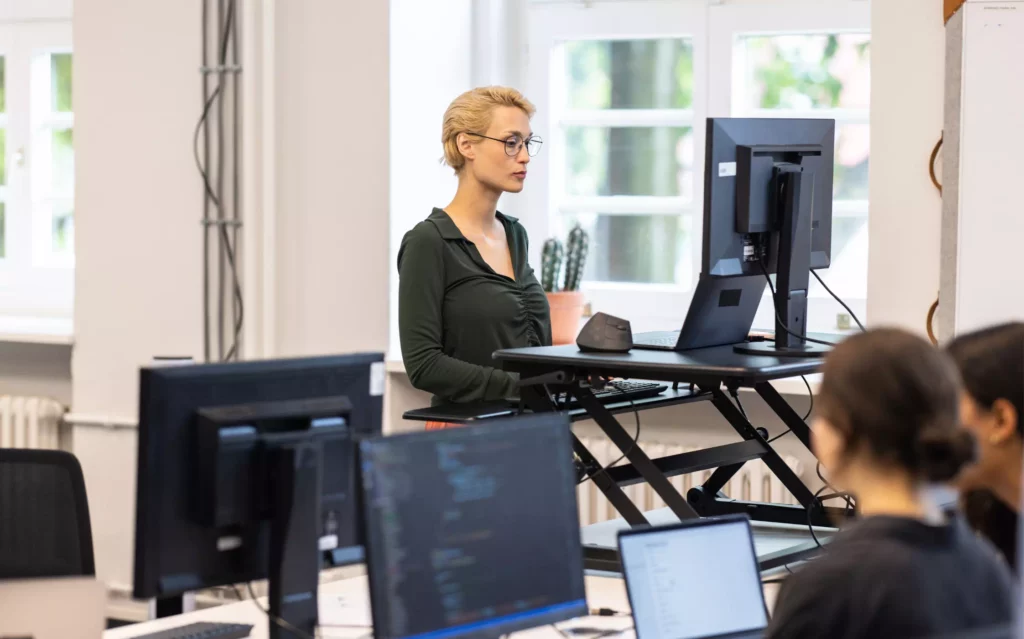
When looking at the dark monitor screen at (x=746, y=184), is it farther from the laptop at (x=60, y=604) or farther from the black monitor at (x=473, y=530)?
the laptop at (x=60, y=604)

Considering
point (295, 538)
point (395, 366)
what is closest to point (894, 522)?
point (295, 538)

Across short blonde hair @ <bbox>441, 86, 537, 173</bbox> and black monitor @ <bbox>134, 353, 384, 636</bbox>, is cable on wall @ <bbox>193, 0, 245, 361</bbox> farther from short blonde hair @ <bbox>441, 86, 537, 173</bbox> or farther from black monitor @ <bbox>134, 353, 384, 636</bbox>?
black monitor @ <bbox>134, 353, 384, 636</bbox>

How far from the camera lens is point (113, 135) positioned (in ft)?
13.2

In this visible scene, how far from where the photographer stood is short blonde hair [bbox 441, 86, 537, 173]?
2891mm

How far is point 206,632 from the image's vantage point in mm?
2008

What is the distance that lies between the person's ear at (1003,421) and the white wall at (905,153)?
1.59m

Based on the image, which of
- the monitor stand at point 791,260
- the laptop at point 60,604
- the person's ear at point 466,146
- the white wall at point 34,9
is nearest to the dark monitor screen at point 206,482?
the laptop at point 60,604

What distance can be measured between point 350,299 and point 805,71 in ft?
4.94

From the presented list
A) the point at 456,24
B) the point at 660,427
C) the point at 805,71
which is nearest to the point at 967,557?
the point at 660,427

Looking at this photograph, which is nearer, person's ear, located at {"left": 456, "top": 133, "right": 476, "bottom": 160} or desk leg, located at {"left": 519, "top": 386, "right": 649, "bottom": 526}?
desk leg, located at {"left": 519, "top": 386, "right": 649, "bottom": 526}

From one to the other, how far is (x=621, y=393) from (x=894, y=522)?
1.14 metres

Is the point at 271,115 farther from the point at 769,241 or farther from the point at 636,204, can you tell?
the point at 769,241

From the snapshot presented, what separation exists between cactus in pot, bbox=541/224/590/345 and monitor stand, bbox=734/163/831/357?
131cm

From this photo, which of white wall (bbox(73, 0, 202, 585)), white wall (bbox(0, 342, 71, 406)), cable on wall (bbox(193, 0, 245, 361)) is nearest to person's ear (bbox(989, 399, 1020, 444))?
cable on wall (bbox(193, 0, 245, 361))
